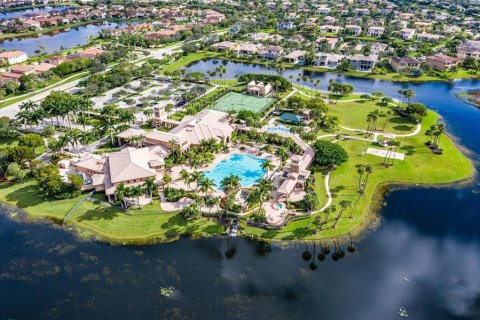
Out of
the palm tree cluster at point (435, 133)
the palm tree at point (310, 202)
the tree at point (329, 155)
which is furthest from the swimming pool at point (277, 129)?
the palm tree cluster at point (435, 133)

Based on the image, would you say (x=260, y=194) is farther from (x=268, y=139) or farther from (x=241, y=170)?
(x=268, y=139)

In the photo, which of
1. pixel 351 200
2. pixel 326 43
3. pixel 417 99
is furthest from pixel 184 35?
pixel 351 200

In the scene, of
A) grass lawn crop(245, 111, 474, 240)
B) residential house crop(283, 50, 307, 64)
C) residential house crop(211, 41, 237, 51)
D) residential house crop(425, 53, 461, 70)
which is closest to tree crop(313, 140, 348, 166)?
grass lawn crop(245, 111, 474, 240)

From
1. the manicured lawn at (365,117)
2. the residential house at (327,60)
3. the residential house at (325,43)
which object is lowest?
the manicured lawn at (365,117)

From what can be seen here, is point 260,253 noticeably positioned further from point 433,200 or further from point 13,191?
point 13,191

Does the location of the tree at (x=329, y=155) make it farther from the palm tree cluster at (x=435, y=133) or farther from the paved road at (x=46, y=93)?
the paved road at (x=46, y=93)

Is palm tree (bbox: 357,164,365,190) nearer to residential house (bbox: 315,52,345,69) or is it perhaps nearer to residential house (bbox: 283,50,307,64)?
residential house (bbox: 315,52,345,69)
